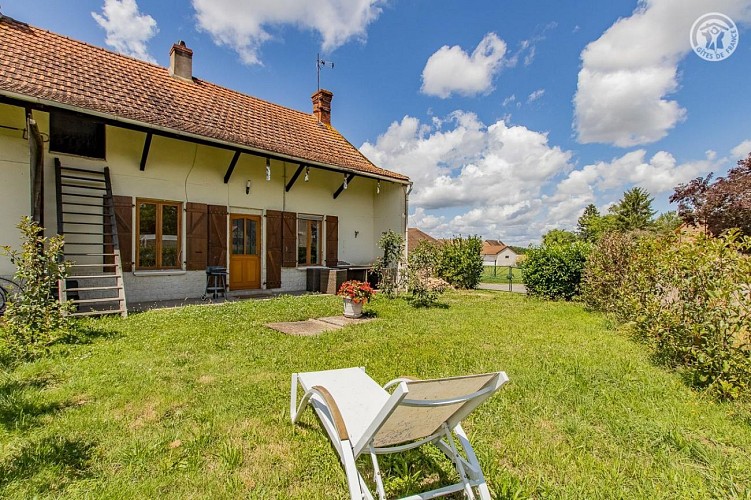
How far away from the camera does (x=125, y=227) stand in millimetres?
7570

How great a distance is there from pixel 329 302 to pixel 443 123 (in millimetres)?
9933

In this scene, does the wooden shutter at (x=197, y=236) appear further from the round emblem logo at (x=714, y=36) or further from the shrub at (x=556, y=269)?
the round emblem logo at (x=714, y=36)

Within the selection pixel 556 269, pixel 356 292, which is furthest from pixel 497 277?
pixel 356 292

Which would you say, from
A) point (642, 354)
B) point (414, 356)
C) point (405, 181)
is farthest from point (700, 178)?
point (414, 356)

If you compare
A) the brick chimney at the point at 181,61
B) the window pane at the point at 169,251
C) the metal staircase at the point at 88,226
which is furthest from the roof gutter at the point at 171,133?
the brick chimney at the point at 181,61

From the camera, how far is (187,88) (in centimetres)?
995

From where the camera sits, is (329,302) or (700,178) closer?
(329,302)

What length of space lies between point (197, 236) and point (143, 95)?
347cm

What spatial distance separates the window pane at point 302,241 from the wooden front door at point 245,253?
48.2 inches

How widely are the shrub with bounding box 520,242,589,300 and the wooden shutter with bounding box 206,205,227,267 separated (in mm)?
8226

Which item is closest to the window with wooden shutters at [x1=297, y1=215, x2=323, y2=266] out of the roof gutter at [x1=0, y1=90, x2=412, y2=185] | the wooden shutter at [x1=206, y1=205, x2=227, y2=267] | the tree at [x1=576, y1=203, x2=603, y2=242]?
the roof gutter at [x1=0, y1=90, x2=412, y2=185]

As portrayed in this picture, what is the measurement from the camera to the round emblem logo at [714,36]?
514 cm

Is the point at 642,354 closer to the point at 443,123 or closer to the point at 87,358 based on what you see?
the point at 87,358

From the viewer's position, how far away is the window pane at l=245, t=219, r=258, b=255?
31.7 ft
